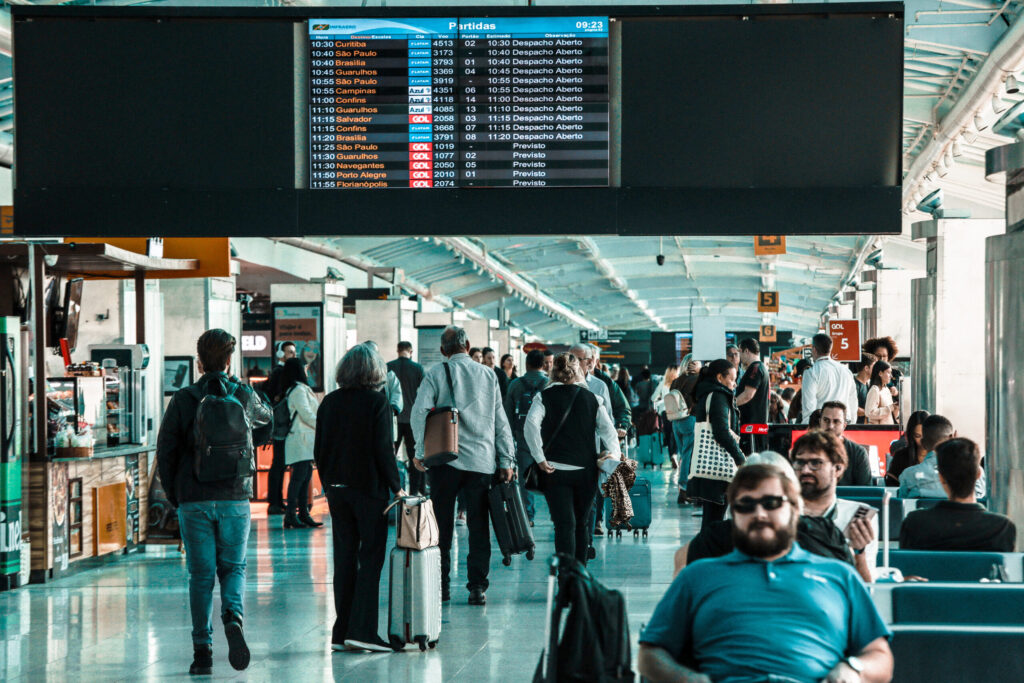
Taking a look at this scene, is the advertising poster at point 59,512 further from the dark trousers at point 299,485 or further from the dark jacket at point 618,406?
the dark jacket at point 618,406

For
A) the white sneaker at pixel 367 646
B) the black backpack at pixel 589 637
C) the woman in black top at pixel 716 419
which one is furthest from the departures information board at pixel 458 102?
the black backpack at pixel 589 637

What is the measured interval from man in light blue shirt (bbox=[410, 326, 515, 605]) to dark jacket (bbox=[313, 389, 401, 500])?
1.09m

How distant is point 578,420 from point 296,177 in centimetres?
237

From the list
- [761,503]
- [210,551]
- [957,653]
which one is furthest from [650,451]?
[761,503]

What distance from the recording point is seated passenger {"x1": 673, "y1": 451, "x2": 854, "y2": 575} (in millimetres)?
3758

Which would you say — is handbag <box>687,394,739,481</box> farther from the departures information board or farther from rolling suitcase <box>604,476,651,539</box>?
the departures information board

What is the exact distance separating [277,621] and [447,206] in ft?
8.20

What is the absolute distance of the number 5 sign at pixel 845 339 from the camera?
750 inches

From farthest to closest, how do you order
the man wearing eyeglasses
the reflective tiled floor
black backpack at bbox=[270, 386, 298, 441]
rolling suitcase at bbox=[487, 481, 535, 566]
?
black backpack at bbox=[270, 386, 298, 441] → rolling suitcase at bbox=[487, 481, 535, 566] → the reflective tiled floor → the man wearing eyeglasses

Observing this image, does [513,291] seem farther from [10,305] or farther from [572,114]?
[572,114]

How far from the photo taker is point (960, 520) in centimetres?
473

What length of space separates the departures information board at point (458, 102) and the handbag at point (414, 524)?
1602mm

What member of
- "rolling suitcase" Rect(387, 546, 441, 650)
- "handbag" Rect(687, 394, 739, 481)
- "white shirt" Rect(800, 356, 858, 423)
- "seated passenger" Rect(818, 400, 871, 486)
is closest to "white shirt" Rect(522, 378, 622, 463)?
"handbag" Rect(687, 394, 739, 481)

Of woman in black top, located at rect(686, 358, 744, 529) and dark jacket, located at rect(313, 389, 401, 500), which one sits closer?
dark jacket, located at rect(313, 389, 401, 500)
